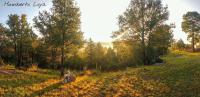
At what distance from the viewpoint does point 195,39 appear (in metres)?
70.7

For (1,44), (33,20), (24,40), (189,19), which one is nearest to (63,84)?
(33,20)

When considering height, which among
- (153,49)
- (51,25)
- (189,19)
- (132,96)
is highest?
(189,19)

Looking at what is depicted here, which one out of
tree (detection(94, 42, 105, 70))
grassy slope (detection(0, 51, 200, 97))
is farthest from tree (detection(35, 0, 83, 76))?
tree (detection(94, 42, 105, 70))

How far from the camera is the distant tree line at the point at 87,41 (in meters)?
33.6

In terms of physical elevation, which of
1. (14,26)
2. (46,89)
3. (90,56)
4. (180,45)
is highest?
(14,26)

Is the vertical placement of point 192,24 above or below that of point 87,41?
above

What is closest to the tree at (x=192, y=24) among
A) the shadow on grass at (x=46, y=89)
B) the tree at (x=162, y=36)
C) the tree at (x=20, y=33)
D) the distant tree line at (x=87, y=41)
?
the distant tree line at (x=87, y=41)

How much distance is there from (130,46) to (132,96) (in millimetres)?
22147

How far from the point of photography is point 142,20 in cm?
4059

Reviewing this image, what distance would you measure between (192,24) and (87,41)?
42229mm

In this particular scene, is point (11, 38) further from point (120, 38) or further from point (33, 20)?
point (120, 38)

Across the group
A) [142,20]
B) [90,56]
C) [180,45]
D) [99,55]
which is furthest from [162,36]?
[180,45]

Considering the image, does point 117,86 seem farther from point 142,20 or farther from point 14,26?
point 14,26

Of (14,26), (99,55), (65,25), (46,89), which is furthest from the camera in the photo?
(99,55)
